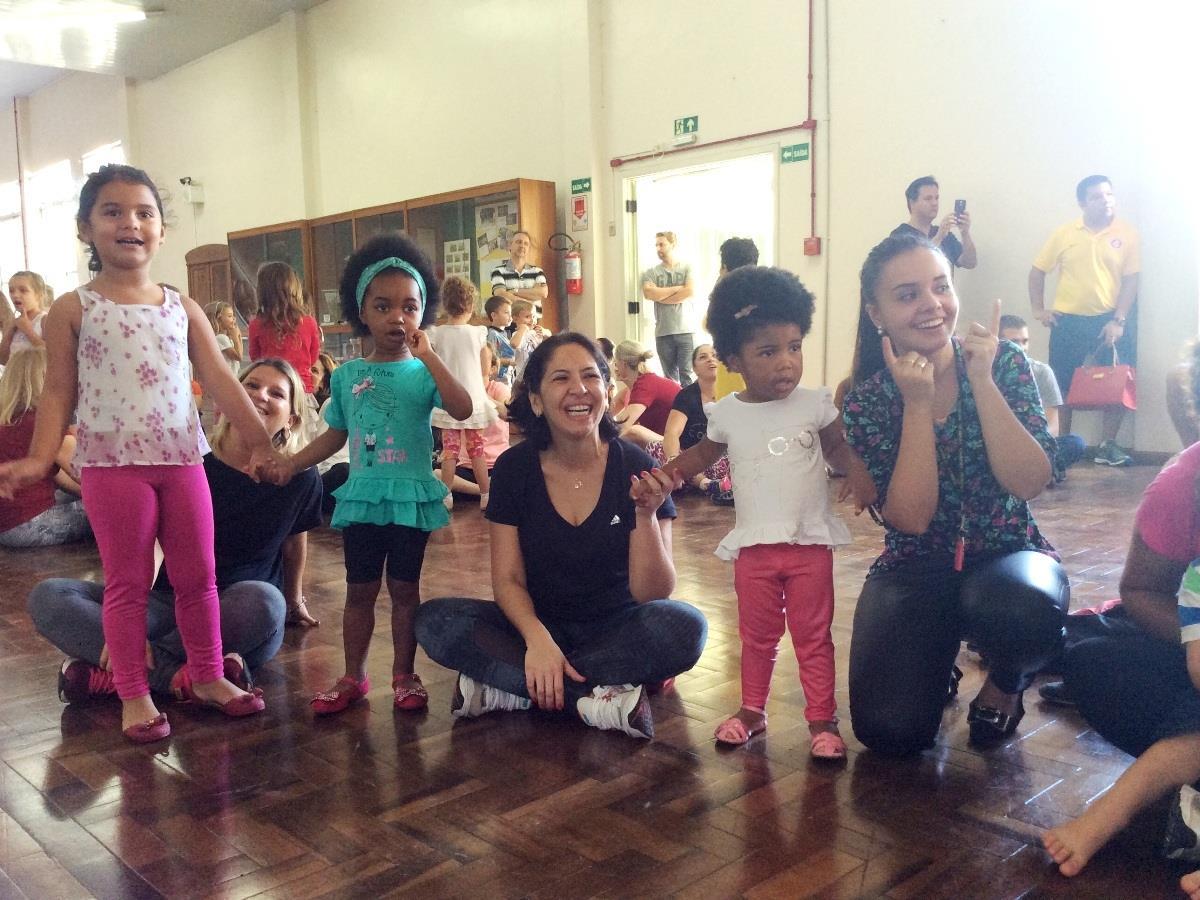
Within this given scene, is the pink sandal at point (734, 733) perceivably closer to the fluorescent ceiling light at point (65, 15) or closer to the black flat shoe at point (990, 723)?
the black flat shoe at point (990, 723)

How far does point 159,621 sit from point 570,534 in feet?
3.62

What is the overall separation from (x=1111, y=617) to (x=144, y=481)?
86.4 inches

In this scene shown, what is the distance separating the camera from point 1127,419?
608cm

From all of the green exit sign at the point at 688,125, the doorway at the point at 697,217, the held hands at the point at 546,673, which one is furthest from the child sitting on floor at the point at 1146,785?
the green exit sign at the point at 688,125

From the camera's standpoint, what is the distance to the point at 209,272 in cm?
1234

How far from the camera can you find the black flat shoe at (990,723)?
2.09 metres

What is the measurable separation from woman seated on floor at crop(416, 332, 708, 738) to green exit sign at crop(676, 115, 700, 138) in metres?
5.71

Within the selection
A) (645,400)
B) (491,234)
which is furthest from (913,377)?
(491,234)

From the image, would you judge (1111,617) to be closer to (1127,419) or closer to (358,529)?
(358,529)

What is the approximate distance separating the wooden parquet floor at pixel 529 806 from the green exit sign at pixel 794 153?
16.4 ft

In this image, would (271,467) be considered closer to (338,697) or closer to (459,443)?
(338,697)

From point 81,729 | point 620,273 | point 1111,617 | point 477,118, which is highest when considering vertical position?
point 477,118

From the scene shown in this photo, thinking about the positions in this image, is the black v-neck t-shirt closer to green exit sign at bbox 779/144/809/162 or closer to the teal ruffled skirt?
the teal ruffled skirt

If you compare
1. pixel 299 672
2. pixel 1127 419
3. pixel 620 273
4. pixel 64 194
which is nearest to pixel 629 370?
pixel 620 273
